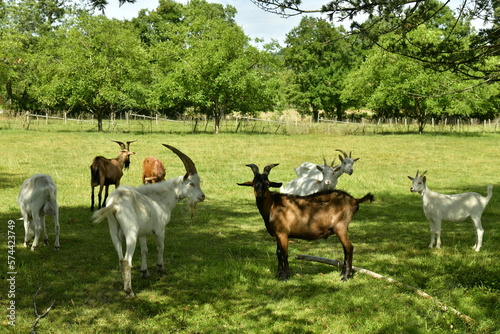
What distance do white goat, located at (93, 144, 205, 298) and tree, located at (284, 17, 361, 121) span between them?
186 feet

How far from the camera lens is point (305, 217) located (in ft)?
24.9

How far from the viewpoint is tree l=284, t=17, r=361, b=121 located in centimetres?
6350

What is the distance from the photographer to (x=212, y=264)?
8.40 meters

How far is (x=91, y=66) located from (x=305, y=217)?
3848cm

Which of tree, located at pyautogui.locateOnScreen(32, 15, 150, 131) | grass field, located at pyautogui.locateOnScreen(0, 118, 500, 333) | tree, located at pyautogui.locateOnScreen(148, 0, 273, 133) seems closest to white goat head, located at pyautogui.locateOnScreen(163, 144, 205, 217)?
grass field, located at pyautogui.locateOnScreen(0, 118, 500, 333)

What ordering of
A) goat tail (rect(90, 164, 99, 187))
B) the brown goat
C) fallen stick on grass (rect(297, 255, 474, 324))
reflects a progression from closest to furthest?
1. fallen stick on grass (rect(297, 255, 474, 324))
2. goat tail (rect(90, 164, 99, 187))
3. the brown goat

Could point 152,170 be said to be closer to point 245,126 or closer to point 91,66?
point 91,66

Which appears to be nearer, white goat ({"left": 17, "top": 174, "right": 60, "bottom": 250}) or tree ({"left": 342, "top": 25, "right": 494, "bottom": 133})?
white goat ({"left": 17, "top": 174, "right": 60, "bottom": 250})

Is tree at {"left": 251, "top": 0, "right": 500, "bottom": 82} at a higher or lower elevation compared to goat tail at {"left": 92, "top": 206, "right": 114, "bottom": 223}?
higher

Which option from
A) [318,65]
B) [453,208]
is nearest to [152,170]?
[453,208]

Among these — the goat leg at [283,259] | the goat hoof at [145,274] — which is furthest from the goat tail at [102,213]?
the goat leg at [283,259]

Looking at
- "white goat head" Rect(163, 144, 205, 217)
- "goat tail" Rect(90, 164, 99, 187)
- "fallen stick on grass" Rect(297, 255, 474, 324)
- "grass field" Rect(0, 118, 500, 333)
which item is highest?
"white goat head" Rect(163, 144, 205, 217)

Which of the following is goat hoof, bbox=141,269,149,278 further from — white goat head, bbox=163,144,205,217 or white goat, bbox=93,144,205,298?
white goat head, bbox=163,144,205,217

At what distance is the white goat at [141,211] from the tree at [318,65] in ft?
186
